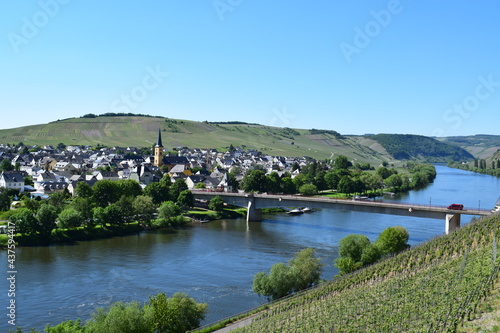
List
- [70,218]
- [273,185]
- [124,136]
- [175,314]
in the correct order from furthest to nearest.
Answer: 1. [124,136]
2. [273,185]
3. [70,218]
4. [175,314]

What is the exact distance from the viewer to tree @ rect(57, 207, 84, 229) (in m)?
45.5

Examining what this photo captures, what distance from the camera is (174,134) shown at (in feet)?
610

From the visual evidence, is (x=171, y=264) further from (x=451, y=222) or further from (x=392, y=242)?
(x=451, y=222)

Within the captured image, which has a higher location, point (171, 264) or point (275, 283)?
point (275, 283)

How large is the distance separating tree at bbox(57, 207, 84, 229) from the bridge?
21.5m

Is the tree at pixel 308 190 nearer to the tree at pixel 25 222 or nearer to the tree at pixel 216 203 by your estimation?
the tree at pixel 216 203

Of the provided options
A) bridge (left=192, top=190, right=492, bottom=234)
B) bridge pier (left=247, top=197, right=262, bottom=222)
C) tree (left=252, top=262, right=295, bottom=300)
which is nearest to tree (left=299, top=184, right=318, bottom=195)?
bridge (left=192, top=190, right=492, bottom=234)

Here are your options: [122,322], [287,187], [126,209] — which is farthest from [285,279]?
[287,187]

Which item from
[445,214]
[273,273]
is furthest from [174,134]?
[273,273]

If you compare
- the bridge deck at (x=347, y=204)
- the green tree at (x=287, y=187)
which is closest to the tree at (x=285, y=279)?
the bridge deck at (x=347, y=204)

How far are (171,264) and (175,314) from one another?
45.9 feet

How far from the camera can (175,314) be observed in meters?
Answer: 23.4

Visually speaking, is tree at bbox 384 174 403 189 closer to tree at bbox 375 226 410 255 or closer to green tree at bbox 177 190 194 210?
green tree at bbox 177 190 194 210

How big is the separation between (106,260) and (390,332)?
2558cm
